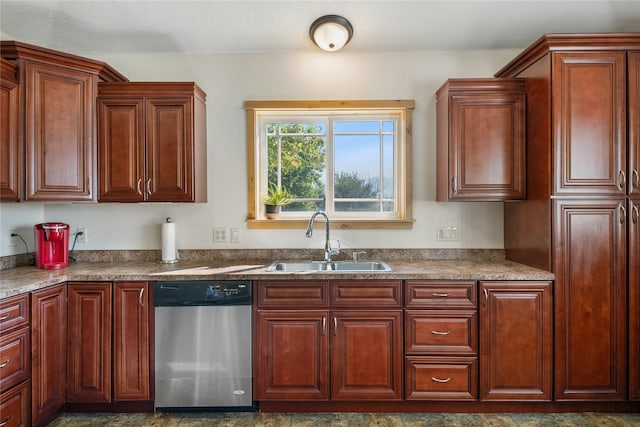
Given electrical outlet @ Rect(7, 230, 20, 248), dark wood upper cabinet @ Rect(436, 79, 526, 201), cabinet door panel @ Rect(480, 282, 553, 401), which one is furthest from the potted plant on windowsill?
electrical outlet @ Rect(7, 230, 20, 248)

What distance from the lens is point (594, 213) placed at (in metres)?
2.31

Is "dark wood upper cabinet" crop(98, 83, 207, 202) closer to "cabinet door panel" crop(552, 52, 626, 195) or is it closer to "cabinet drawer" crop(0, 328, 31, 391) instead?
"cabinet drawer" crop(0, 328, 31, 391)

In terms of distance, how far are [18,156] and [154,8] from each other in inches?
50.8

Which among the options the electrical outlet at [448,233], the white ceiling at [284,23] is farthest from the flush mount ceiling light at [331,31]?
the electrical outlet at [448,233]

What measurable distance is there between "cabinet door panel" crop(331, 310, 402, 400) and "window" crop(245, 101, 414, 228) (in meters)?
0.92

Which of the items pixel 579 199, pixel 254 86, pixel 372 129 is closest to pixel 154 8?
pixel 254 86

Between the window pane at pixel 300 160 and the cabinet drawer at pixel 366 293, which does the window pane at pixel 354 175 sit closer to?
the window pane at pixel 300 160

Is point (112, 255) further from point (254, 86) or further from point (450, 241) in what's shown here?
point (450, 241)

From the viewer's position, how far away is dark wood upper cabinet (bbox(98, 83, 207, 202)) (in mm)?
2604

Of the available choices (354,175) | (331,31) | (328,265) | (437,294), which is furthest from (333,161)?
(437,294)

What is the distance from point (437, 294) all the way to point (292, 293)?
2.92 ft

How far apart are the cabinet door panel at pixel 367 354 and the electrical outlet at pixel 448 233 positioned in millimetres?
857

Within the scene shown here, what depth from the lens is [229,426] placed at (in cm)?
229

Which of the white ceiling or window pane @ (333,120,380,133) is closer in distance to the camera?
the white ceiling
